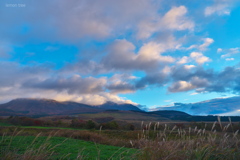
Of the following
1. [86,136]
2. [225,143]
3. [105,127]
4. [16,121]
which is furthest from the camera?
[16,121]

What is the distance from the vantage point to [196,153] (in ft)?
18.0

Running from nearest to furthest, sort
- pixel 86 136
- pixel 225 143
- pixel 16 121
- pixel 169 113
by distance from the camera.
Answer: pixel 225 143, pixel 86 136, pixel 16 121, pixel 169 113

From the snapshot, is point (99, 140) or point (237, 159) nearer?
point (237, 159)

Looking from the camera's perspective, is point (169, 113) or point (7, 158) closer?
point (7, 158)

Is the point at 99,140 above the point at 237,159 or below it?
below

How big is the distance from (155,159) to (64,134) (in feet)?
62.8

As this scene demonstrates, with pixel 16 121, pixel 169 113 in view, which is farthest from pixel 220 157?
pixel 169 113

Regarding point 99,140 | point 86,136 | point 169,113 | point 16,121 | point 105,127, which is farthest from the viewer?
point 169,113

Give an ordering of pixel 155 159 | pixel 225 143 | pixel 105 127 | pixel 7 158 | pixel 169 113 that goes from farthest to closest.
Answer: pixel 169 113 → pixel 105 127 → pixel 225 143 → pixel 155 159 → pixel 7 158

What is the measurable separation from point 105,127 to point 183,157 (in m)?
44.3

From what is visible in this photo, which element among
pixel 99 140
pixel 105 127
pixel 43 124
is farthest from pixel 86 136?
pixel 43 124

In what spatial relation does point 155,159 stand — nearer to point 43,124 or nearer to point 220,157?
point 220,157

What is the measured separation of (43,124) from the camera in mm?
51406

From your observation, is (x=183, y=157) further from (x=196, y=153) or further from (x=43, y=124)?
(x=43, y=124)
